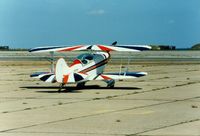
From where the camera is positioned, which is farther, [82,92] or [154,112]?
[82,92]

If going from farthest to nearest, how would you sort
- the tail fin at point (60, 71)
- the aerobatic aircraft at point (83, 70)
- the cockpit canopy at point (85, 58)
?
the cockpit canopy at point (85, 58)
the aerobatic aircraft at point (83, 70)
the tail fin at point (60, 71)

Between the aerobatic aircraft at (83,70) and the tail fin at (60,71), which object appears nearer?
the tail fin at (60,71)

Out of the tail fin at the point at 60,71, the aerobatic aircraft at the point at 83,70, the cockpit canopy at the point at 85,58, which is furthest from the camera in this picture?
the cockpit canopy at the point at 85,58

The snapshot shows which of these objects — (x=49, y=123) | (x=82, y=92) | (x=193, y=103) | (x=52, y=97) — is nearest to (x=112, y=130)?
(x=49, y=123)

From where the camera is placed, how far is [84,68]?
89.0 feet

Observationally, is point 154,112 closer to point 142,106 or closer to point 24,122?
point 142,106

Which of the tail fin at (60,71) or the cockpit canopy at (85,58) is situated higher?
the cockpit canopy at (85,58)

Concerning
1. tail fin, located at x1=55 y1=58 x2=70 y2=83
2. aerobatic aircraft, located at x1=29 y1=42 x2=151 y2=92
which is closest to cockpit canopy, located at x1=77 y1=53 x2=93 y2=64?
aerobatic aircraft, located at x1=29 y1=42 x2=151 y2=92

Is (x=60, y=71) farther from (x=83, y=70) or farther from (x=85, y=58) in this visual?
(x=85, y=58)

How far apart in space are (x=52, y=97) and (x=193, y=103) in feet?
20.4

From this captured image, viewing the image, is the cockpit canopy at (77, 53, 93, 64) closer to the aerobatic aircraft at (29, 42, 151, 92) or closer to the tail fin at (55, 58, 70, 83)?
the aerobatic aircraft at (29, 42, 151, 92)

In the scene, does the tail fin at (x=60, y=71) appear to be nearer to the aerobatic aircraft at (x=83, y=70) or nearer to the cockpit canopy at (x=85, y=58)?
the aerobatic aircraft at (x=83, y=70)

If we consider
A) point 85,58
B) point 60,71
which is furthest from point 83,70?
point 60,71

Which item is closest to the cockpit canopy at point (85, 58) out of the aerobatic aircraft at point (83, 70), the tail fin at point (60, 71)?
the aerobatic aircraft at point (83, 70)
